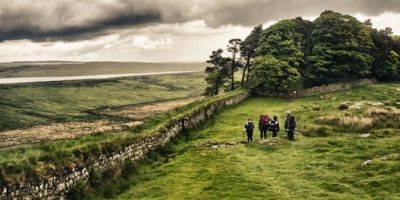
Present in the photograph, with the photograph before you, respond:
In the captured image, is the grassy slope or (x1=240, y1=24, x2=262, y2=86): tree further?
(x1=240, y1=24, x2=262, y2=86): tree

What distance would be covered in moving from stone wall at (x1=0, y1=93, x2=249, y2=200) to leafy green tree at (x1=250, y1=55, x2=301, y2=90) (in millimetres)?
25659

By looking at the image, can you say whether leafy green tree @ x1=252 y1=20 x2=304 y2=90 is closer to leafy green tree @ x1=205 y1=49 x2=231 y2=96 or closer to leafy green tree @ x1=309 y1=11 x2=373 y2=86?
leafy green tree @ x1=309 y1=11 x2=373 y2=86

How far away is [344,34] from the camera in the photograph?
61.0 m

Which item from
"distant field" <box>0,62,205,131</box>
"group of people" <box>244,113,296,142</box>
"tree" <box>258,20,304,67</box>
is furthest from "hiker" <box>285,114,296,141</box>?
"distant field" <box>0,62,205,131</box>

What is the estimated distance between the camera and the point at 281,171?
18.5 m

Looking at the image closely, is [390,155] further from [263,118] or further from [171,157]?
[171,157]

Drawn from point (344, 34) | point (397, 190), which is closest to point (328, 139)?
point (397, 190)

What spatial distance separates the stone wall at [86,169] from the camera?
1389 cm

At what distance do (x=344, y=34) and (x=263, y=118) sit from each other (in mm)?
42246

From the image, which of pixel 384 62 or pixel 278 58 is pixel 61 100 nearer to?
pixel 278 58

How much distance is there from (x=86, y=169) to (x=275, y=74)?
1688 inches

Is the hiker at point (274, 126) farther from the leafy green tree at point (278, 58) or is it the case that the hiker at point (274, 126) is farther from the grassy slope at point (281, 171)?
the leafy green tree at point (278, 58)

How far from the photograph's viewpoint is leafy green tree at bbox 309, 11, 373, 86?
2375 inches

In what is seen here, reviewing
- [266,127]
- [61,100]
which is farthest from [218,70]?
[61,100]
